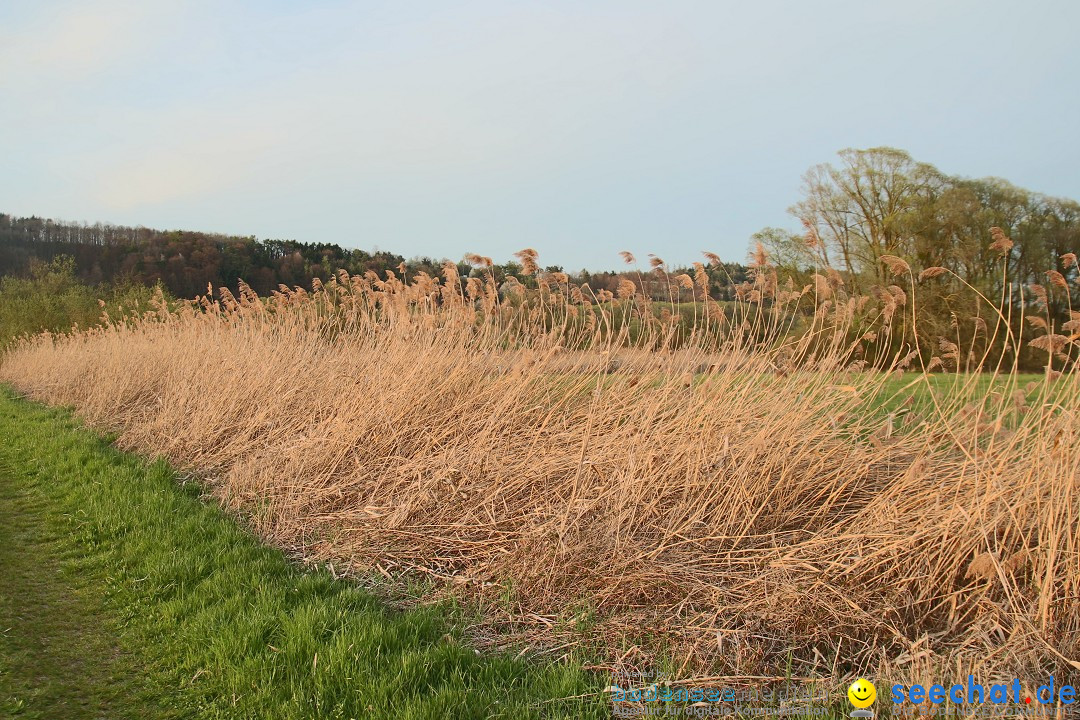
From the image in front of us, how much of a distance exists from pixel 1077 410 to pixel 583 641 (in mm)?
2426

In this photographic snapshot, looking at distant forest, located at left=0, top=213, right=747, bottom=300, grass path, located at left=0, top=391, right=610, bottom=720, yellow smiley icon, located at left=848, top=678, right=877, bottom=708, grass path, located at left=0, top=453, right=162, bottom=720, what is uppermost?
distant forest, located at left=0, top=213, right=747, bottom=300

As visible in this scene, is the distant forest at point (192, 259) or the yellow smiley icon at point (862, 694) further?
the distant forest at point (192, 259)

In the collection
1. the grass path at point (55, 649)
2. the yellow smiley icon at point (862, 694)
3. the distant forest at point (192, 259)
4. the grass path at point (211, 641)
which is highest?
the distant forest at point (192, 259)

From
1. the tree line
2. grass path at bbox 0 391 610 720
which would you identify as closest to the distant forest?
the tree line

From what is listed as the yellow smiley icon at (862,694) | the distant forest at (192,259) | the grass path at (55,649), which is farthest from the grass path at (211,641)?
the distant forest at (192,259)

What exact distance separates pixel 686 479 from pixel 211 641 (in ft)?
8.50

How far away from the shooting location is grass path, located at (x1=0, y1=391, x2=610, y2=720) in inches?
98.0

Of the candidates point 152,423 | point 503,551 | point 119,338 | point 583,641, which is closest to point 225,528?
point 503,551

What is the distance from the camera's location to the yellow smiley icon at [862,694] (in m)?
2.17

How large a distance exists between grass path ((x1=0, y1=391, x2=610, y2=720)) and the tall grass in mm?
403

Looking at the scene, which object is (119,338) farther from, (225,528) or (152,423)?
(225,528)

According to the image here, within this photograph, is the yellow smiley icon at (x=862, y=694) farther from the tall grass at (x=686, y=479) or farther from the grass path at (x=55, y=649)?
the grass path at (x=55, y=649)

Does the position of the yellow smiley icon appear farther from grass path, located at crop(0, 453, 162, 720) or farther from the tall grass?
grass path, located at crop(0, 453, 162, 720)

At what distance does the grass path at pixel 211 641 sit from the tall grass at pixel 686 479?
403 mm
